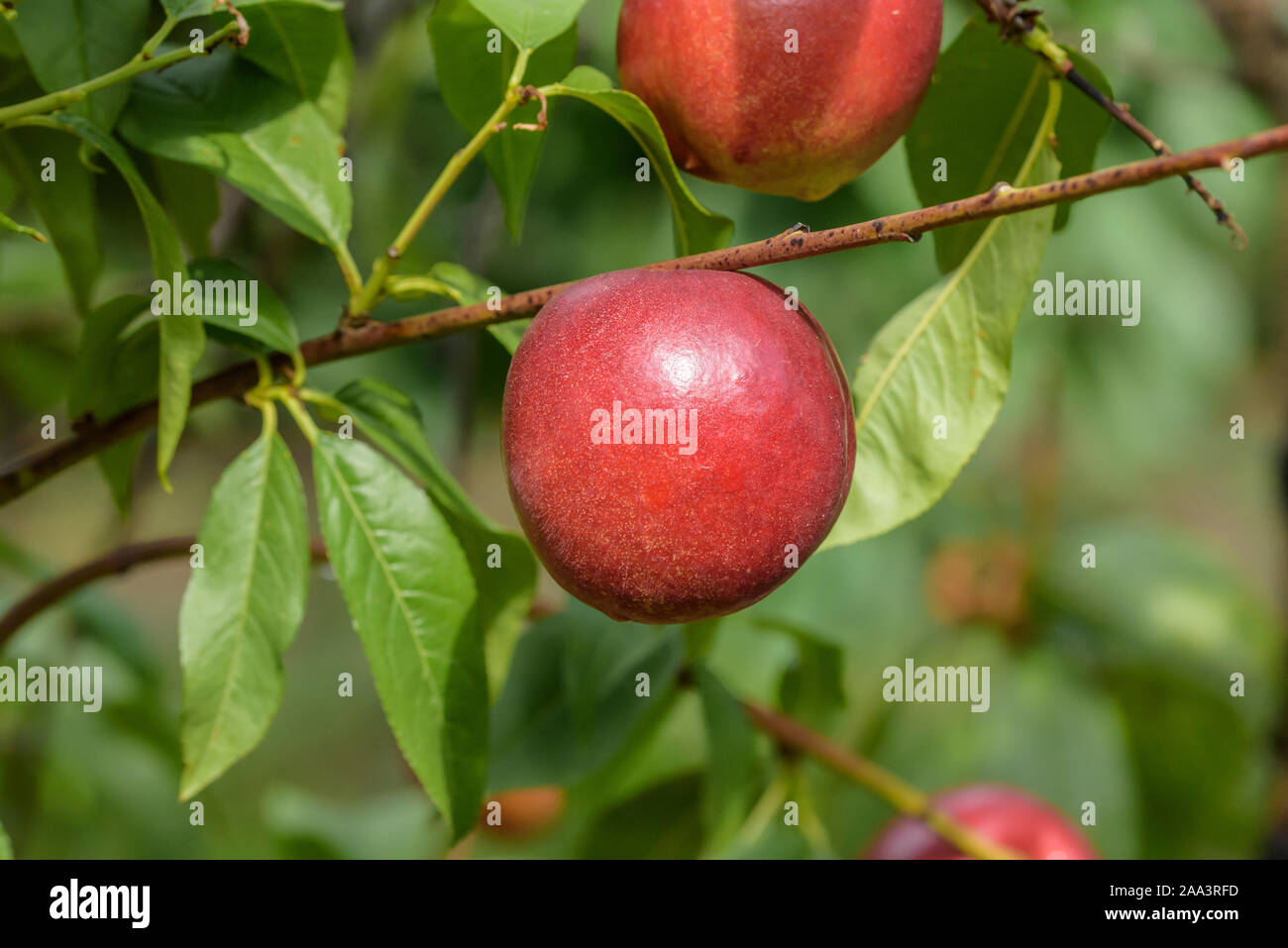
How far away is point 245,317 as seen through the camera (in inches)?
28.9

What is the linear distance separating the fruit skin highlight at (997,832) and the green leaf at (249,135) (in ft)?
2.49

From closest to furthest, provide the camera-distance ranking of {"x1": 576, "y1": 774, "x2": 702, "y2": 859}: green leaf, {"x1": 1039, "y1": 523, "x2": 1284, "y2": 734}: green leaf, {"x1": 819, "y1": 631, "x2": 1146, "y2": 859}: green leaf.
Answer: {"x1": 576, "y1": 774, "x2": 702, "y2": 859}: green leaf, {"x1": 819, "y1": 631, "x2": 1146, "y2": 859}: green leaf, {"x1": 1039, "y1": 523, "x2": 1284, "y2": 734}: green leaf

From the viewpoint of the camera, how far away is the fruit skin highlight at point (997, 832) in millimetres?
1112

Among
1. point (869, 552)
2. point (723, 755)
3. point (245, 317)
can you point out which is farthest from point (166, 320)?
point (869, 552)

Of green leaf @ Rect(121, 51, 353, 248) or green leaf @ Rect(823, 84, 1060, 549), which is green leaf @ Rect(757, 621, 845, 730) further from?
green leaf @ Rect(121, 51, 353, 248)

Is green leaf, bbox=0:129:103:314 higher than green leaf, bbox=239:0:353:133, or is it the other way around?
green leaf, bbox=239:0:353:133

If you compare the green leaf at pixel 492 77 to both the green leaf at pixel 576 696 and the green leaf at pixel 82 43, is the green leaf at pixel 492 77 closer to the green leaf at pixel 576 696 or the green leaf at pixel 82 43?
the green leaf at pixel 82 43

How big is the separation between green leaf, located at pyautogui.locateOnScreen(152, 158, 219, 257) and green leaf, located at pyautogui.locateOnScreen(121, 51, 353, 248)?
0.19 ft

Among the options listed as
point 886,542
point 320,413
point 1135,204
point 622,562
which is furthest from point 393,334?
point 1135,204

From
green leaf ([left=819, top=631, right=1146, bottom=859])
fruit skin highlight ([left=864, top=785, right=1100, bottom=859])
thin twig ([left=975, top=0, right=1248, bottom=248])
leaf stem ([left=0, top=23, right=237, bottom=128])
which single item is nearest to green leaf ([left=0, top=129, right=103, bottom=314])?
leaf stem ([left=0, top=23, right=237, bottom=128])

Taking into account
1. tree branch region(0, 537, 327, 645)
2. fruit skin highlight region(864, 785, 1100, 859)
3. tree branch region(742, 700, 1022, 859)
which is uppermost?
tree branch region(0, 537, 327, 645)

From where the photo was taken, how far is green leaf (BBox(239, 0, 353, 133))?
0.76 meters

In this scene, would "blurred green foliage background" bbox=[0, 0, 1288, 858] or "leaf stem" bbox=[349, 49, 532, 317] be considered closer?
"leaf stem" bbox=[349, 49, 532, 317]

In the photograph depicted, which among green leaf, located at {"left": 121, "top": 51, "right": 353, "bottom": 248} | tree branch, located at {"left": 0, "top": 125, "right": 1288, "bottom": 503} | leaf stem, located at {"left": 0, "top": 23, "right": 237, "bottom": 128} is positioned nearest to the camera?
tree branch, located at {"left": 0, "top": 125, "right": 1288, "bottom": 503}
